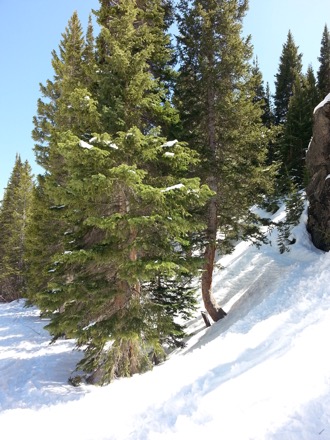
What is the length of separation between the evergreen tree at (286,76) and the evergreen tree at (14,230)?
30.9 meters

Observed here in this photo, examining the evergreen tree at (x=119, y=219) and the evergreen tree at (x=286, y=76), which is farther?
the evergreen tree at (x=286, y=76)

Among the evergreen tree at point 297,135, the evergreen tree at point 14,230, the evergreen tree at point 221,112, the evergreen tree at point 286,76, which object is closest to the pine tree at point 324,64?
the evergreen tree at point 286,76

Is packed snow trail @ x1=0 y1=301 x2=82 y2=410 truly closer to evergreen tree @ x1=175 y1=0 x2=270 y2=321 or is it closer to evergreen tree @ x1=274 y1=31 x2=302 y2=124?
evergreen tree @ x1=175 y1=0 x2=270 y2=321

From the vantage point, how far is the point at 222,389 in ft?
16.2

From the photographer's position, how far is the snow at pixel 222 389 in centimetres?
392

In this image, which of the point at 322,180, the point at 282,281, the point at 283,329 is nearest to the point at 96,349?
the point at 283,329

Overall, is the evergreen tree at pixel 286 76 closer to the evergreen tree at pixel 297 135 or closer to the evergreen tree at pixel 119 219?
the evergreen tree at pixel 297 135

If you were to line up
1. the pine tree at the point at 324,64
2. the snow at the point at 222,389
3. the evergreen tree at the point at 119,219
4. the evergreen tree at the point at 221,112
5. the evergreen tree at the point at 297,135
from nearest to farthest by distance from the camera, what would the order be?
1. the snow at the point at 222,389
2. the evergreen tree at the point at 119,219
3. the evergreen tree at the point at 221,112
4. the evergreen tree at the point at 297,135
5. the pine tree at the point at 324,64

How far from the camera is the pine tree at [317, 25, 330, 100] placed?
33438 millimetres

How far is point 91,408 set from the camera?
6.10 m

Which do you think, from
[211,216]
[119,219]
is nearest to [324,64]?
[211,216]

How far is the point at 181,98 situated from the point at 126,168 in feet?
22.3

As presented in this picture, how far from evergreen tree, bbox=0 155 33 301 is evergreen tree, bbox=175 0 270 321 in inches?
824

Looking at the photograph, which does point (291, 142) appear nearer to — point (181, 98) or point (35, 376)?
point (181, 98)
